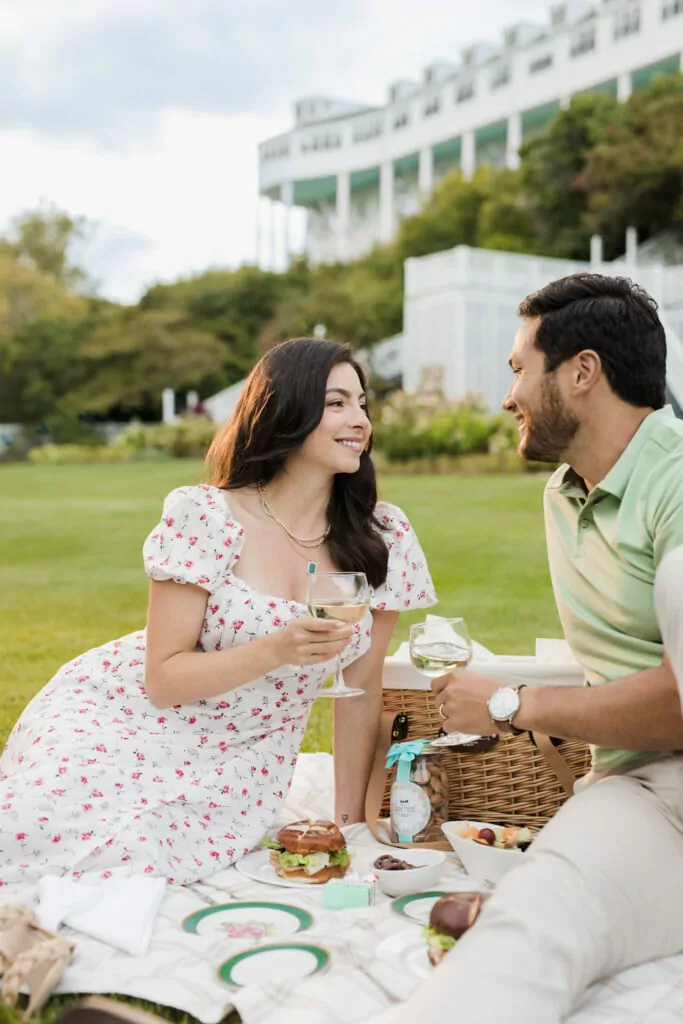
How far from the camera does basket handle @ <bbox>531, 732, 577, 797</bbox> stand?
126 inches

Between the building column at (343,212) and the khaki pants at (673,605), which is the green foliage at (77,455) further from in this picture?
the building column at (343,212)

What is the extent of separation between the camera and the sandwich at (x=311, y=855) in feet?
10.1

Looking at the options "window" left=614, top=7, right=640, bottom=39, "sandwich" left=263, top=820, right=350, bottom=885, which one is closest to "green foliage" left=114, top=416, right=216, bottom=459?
"sandwich" left=263, top=820, right=350, bottom=885

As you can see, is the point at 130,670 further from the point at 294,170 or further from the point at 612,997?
the point at 294,170

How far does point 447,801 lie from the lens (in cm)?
350

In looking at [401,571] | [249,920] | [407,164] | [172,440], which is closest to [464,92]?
[407,164]

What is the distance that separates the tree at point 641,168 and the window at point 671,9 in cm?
1287

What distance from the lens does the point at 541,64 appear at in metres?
43.0

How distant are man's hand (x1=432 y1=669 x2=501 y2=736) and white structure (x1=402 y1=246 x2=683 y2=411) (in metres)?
21.1

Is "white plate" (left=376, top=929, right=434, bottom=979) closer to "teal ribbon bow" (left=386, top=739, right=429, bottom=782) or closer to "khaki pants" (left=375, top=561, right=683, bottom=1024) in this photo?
"khaki pants" (left=375, top=561, right=683, bottom=1024)

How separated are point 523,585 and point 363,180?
48.0 meters

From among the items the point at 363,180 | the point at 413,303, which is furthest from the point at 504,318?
the point at 363,180

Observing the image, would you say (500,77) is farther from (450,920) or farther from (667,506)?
(450,920)

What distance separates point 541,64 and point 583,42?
2.09m
